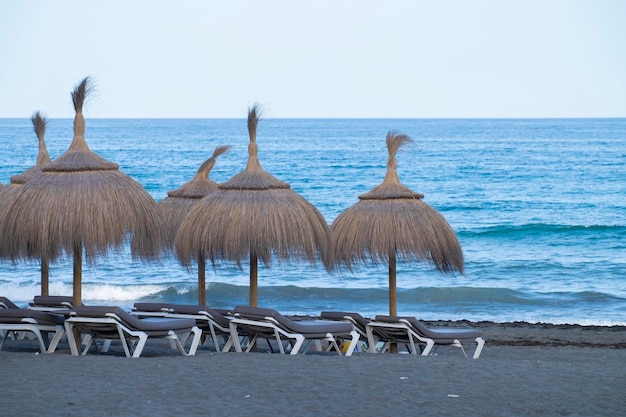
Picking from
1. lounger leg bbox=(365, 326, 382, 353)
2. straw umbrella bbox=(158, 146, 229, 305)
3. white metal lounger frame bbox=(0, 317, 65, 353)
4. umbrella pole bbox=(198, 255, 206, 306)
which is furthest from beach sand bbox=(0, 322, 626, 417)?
straw umbrella bbox=(158, 146, 229, 305)

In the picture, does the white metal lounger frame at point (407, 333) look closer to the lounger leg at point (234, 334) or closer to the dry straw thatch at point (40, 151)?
the lounger leg at point (234, 334)

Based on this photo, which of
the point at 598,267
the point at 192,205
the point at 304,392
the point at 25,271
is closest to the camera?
the point at 304,392

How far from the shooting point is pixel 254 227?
9.46 meters

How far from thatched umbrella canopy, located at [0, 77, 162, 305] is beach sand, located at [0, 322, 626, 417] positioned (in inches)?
40.8

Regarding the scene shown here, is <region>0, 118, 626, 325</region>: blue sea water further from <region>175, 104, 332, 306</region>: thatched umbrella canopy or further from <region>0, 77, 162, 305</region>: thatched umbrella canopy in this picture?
<region>0, 77, 162, 305</region>: thatched umbrella canopy

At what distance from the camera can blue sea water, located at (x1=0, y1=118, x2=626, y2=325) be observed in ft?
60.1

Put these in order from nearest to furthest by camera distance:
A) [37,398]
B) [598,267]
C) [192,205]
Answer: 1. [37,398]
2. [192,205]
3. [598,267]

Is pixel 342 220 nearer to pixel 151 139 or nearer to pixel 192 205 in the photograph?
pixel 192 205

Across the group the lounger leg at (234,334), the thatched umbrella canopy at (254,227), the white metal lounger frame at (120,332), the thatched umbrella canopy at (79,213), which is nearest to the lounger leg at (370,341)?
the thatched umbrella canopy at (254,227)

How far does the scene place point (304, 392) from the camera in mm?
7238

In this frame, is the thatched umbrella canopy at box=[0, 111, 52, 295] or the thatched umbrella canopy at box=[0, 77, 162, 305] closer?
the thatched umbrella canopy at box=[0, 77, 162, 305]

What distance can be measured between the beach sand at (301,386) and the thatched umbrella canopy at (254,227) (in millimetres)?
1056

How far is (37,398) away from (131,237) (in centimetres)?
262
